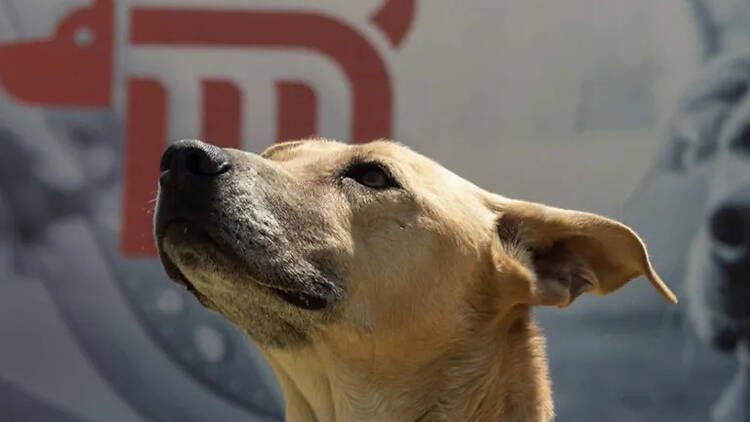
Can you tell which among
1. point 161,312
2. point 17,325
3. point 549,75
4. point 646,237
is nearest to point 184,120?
point 161,312

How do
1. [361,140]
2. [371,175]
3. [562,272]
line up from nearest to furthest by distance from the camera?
1. [371,175]
2. [562,272]
3. [361,140]

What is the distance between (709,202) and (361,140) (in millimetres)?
1696

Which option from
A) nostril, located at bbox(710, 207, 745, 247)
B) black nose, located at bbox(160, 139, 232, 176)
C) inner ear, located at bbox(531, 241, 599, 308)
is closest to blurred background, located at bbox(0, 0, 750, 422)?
nostril, located at bbox(710, 207, 745, 247)

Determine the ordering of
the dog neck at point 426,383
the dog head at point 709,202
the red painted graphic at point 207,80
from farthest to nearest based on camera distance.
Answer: the red painted graphic at point 207,80
the dog head at point 709,202
the dog neck at point 426,383

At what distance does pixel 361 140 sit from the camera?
483 centimetres

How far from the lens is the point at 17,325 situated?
4668 millimetres

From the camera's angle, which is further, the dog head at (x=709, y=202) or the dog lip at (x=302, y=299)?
the dog head at (x=709, y=202)

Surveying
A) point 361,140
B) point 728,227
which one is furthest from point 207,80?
point 728,227

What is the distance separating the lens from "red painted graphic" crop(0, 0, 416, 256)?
15.8 ft

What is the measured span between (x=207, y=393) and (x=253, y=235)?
8.92 feet

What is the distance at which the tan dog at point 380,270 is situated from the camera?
2.21m

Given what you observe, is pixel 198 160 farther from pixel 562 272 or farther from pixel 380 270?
pixel 562 272

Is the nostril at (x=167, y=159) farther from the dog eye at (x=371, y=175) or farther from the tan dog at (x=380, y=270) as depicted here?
the dog eye at (x=371, y=175)

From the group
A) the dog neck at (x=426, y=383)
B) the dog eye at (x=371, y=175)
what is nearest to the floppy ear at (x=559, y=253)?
the dog neck at (x=426, y=383)
